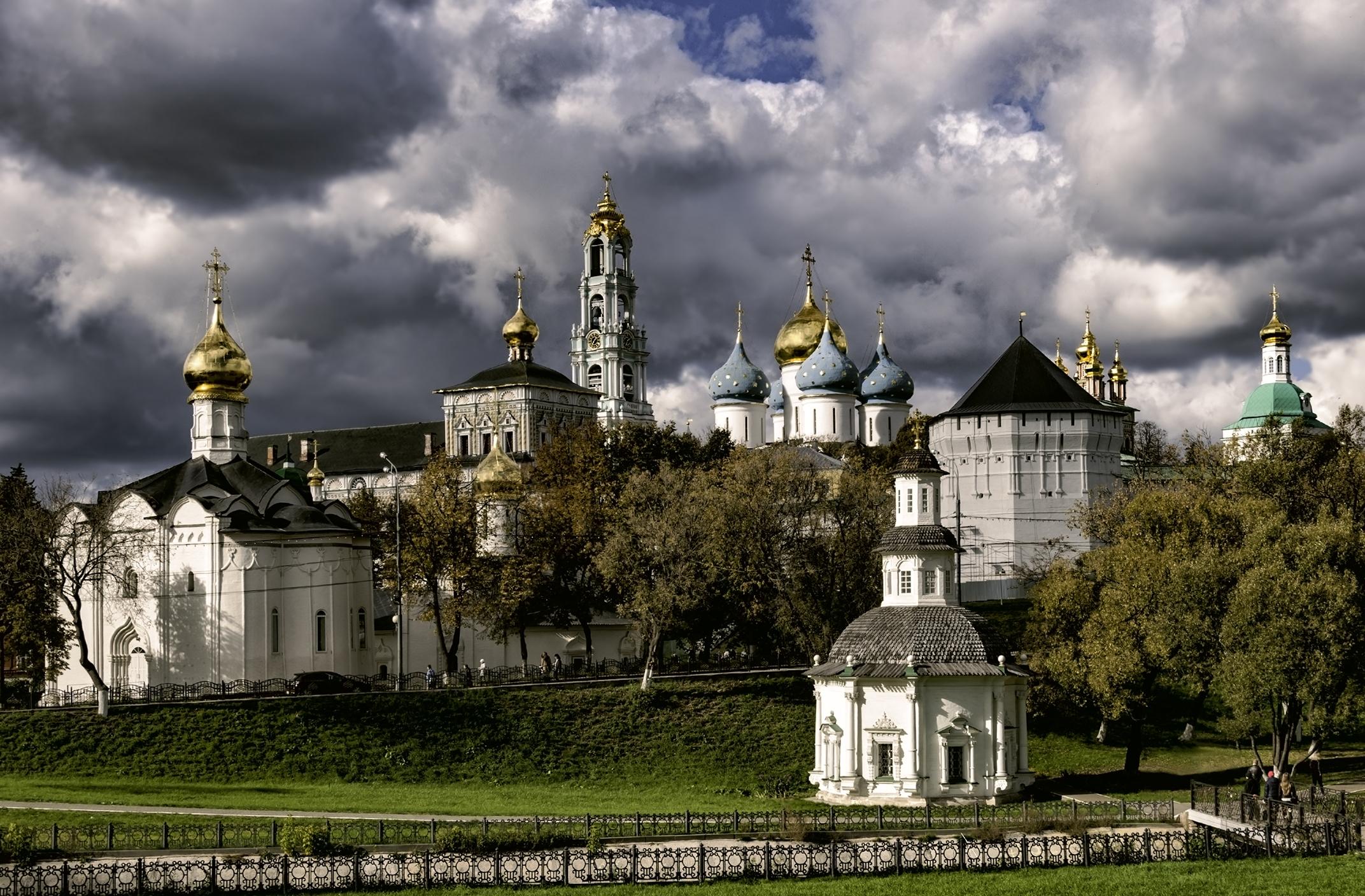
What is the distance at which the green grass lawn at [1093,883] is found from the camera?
87.3 feet

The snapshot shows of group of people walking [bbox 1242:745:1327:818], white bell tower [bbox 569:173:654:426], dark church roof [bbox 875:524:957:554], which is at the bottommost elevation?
group of people walking [bbox 1242:745:1327:818]

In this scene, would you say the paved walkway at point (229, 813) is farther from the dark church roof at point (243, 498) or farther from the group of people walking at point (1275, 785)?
the dark church roof at point (243, 498)

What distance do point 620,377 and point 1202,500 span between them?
6776 centimetres

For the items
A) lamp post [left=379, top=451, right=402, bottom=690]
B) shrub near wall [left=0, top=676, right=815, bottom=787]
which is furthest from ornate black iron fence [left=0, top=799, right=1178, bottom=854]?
lamp post [left=379, top=451, right=402, bottom=690]

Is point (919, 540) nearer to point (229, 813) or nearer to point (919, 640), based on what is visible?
point (919, 640)

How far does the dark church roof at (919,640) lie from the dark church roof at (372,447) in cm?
5534

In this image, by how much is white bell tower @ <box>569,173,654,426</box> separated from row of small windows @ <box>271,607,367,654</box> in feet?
179

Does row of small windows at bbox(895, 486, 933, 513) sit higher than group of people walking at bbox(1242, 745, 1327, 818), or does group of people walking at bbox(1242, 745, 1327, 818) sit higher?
row of small windows at bbox(895, 486, 933, 513)

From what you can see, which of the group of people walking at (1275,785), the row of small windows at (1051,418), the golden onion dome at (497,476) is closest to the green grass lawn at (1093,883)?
the group of people walking at (1275,785)

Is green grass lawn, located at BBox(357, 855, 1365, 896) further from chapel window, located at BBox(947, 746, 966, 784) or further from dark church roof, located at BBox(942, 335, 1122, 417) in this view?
dark church roof, located at BBox(942, 335, 1122, 417)

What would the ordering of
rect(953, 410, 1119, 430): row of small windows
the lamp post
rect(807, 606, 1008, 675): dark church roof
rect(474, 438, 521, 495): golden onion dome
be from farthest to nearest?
1. rect(953, 410, 1119, 430): row of small windows
2. rect(474, 438, 521, 495): golden onion dome
3. the lamp post
4. rect(807, 606, 1008, 675): dark church roof

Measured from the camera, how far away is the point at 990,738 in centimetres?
4122

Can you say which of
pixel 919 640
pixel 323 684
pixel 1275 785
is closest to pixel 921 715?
pixel 919 640

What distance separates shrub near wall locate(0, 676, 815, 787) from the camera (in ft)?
149
